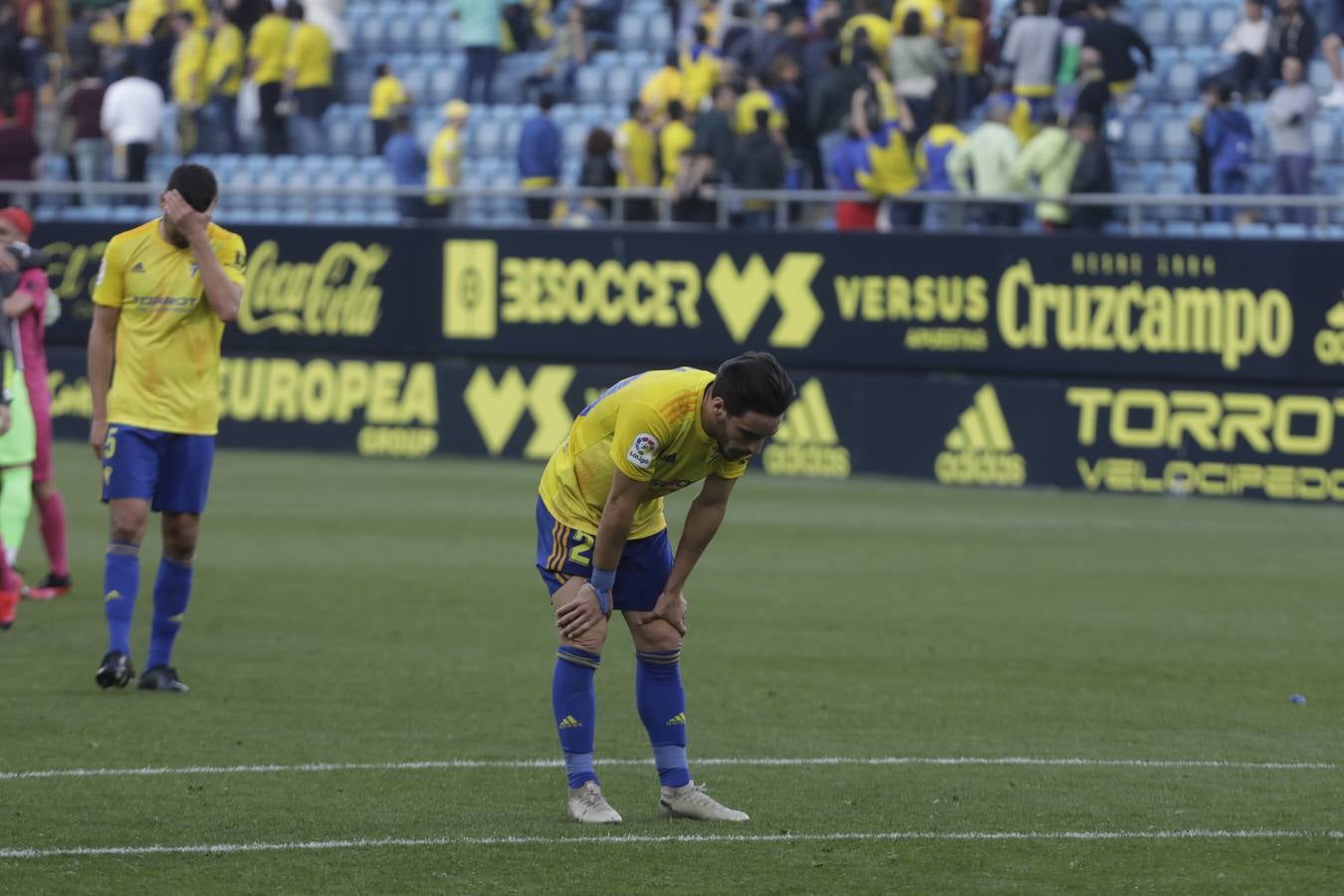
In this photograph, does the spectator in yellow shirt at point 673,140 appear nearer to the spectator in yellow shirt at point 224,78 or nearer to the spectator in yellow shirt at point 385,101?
the spectator in yellow shirt at point 385,101

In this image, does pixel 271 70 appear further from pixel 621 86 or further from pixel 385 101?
pixel 621 86

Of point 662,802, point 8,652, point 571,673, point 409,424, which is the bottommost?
point 409,424

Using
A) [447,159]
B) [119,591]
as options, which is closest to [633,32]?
[447,159]

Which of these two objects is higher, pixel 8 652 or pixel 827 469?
pixel 8 652

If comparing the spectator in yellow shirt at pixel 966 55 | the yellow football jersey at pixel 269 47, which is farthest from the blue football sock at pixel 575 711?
the yellow football jersey at pixel 269 47

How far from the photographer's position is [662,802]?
7562 mm

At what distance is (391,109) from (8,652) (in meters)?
17.3

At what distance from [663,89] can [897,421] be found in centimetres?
529

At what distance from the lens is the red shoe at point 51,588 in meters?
13.8

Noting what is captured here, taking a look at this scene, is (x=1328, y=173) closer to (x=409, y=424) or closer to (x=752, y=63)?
(x=752, y=63)

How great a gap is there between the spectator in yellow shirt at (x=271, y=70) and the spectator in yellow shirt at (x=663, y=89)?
199 inches

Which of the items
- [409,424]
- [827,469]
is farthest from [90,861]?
[409,424]

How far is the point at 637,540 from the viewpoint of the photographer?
7.47 m

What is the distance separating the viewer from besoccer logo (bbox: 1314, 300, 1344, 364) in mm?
21203
